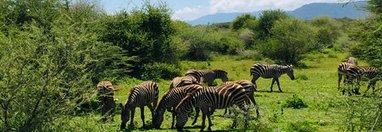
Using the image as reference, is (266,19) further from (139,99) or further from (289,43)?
(139,99)

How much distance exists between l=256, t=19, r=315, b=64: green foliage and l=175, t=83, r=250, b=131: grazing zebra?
24.0 metres

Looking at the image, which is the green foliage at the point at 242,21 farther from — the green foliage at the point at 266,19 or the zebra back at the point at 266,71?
the zebra back at the point at 266,71

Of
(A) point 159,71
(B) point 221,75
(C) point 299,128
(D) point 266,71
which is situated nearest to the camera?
(C) point 299,128

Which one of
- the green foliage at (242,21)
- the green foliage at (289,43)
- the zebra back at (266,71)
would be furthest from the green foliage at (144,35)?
the green foliage at (242,21)

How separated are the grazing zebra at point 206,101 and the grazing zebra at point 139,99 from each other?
140 centimetres

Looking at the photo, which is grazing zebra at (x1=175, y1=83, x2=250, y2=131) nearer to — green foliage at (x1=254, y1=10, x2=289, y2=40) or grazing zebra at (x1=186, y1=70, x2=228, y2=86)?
grazing zebra at (x1=186, y1=70, x2=228, y2=86)

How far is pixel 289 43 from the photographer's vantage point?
3562 cm

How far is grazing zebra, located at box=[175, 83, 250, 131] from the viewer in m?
12.2

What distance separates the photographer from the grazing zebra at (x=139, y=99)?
12.7 metres

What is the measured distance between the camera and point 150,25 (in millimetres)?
29281

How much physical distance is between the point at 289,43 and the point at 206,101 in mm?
24715

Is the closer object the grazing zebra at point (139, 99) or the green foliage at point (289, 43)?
the grazing zebra at point (139, 99)

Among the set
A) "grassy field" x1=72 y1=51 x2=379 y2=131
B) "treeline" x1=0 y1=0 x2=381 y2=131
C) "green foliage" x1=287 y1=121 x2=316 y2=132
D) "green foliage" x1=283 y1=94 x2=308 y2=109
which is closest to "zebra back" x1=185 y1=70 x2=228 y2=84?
"grassy field" x1=72 y1=51 x2=379 y2=131

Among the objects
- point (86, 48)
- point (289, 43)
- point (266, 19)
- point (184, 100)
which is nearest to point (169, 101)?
point (184, 100)
